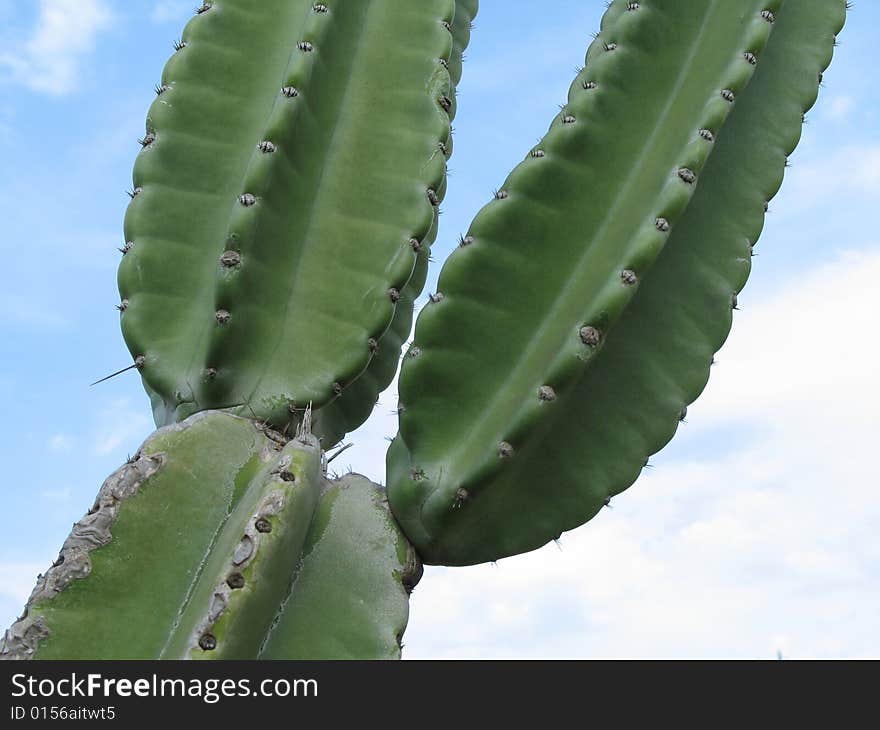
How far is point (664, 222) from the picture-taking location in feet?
8.79

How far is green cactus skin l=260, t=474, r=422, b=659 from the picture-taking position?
2.46 m

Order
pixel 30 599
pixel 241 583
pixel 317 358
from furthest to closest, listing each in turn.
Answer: pixel 317 358 → pixel 30 599 → pixel 241 583

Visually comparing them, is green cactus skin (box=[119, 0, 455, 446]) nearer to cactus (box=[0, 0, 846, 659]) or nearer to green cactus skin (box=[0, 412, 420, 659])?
cactus (box=[0, 0, 846, 659])

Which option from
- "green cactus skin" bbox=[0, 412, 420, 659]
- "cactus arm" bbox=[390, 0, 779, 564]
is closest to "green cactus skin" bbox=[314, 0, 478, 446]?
"cactus arm" bbox=[390, 0, 779, 564]

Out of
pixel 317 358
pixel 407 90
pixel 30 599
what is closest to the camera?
pixel 30 599

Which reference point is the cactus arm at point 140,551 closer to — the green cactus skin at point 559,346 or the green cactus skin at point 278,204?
the green cactus skin at point 278,204

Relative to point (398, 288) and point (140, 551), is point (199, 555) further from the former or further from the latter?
point (398, 288)

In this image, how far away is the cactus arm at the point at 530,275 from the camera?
8.91 feet

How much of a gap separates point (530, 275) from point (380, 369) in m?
0.68

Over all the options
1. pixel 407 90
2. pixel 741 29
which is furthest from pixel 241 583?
pixel 741 29

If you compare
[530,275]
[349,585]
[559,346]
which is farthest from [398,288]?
[349,585]

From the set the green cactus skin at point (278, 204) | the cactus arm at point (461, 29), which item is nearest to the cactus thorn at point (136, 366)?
the green cactus skin at point (278, 204)

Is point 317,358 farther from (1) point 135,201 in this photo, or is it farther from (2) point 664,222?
(2) point 664,222

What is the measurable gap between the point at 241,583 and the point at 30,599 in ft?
1.70
